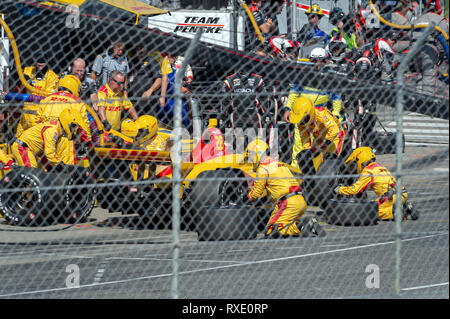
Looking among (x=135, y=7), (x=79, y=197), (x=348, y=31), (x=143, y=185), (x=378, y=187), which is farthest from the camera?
(x=348, y=31)

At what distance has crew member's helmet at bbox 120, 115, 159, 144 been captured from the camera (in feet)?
32.2

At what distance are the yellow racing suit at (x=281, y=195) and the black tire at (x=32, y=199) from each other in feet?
7.37

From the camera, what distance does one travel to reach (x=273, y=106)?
1182 centimetres

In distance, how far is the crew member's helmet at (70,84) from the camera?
10617 millimetres

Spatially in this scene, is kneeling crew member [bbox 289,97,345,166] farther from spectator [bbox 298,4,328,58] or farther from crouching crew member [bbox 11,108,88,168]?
crouching crew member [bbox 11,108,88,168]

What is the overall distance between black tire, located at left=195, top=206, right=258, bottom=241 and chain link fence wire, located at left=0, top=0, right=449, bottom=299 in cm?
2

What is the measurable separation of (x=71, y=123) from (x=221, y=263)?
3.31m

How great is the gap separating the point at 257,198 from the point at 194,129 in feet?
4.04

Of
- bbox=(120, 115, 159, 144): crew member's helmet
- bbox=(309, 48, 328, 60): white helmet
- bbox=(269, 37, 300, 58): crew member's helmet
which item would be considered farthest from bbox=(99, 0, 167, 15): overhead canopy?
bbox=(120, 115, 159, 144): crew member's helmet

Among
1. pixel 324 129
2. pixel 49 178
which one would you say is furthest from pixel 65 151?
pixel 324 129

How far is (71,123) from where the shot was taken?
33.3 ft

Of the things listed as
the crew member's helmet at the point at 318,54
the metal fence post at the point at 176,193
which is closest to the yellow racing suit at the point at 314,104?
the crew member's helmet at the point at 318,54

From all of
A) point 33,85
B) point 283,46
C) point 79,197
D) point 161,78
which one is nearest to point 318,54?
point 283,46

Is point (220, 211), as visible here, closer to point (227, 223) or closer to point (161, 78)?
point (227, 223)
